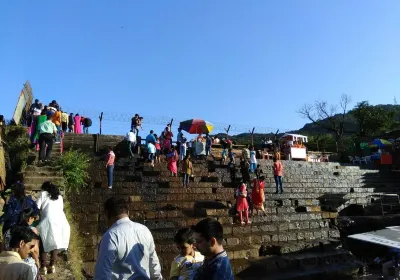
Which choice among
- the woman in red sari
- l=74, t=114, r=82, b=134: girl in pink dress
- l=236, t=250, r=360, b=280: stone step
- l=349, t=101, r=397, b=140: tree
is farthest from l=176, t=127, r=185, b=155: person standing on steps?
l=349, t=101, r=397, b=140: tree

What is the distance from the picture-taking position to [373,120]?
44.2 metres

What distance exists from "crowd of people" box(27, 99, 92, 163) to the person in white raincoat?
5.53m

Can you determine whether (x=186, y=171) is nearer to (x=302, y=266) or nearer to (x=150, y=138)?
(x=150, y=138)

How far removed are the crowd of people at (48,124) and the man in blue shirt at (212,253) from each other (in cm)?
905

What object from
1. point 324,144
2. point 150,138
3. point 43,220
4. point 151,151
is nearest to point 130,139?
point 150,138

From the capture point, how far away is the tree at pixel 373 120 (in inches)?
1726

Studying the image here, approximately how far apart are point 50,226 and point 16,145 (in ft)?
23.6

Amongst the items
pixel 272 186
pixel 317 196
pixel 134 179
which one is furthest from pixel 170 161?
pixel 317 196

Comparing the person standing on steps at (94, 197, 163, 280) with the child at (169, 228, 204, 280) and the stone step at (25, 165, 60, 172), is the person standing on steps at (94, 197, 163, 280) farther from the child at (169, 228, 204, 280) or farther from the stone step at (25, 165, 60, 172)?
the stone step at (25, 165, 60, 172)

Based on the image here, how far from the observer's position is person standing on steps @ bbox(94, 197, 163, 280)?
3170 millimetres

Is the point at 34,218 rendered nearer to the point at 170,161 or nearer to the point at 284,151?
the point at 170,161

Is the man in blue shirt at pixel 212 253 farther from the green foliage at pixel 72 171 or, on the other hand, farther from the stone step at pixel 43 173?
the green foliage at pixel 72 171

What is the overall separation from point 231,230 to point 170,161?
4658 mm

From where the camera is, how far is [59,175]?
390 inches
